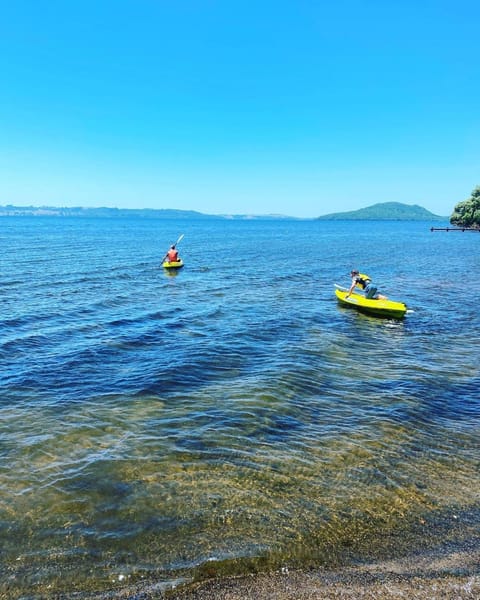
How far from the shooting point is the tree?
122375 mm

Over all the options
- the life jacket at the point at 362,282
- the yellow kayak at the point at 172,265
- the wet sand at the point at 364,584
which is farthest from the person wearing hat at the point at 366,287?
the yellow kayak at the point at 172,265

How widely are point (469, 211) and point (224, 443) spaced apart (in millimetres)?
137716

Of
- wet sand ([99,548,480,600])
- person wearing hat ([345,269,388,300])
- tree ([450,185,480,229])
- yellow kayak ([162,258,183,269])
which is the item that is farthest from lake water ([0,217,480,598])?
tree ([450,185,480,229])

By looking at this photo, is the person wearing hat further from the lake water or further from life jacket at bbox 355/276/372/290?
the lake water

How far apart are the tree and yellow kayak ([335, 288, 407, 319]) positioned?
11670cm

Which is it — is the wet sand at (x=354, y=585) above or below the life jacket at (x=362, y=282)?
below

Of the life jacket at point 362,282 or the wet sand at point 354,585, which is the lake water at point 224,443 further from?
the life jacket at point 362,282

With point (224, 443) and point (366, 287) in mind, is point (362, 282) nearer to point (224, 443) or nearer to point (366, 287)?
point (366, 287)

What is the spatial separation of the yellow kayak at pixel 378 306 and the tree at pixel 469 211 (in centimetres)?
11670

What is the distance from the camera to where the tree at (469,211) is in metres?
122

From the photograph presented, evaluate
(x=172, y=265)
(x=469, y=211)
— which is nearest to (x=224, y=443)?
(x=172, y=265)

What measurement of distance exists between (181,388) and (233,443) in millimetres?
4091

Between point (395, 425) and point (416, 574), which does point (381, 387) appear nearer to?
point (395, 425)

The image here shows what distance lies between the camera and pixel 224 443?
35.5 feet
